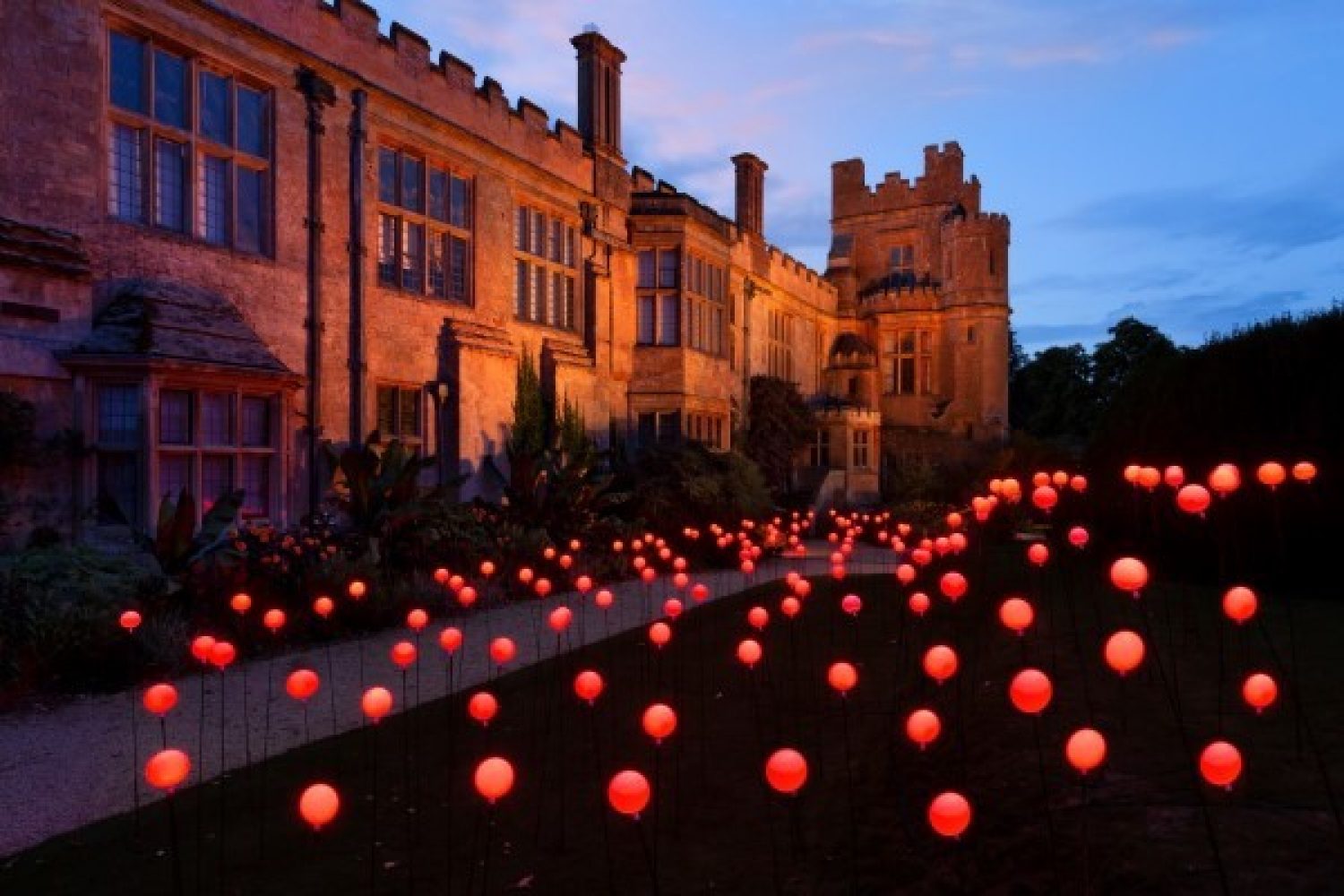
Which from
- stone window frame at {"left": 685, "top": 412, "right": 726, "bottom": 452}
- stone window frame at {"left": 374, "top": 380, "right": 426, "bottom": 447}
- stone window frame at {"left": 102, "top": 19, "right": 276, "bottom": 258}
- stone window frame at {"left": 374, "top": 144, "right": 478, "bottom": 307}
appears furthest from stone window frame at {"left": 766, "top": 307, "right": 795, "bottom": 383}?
stone window frame at {"left": 102, "top": 19, "right": 276, "bottom": 258}

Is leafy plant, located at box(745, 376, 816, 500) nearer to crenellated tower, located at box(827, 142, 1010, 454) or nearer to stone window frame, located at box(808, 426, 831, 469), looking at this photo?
stone window frame, located at box(808, 426, 831, 469)

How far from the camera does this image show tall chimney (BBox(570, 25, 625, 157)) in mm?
20828

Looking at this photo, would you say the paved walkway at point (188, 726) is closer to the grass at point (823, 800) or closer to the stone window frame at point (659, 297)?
the grass at point (823, 800)

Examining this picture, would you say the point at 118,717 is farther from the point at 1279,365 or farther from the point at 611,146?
the point at 611,146

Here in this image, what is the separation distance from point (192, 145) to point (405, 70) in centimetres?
467

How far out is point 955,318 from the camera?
3619 centimetres

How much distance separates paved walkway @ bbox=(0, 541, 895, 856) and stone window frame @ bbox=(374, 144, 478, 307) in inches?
289

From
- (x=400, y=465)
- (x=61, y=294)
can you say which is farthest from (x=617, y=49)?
(x=61, y=294)

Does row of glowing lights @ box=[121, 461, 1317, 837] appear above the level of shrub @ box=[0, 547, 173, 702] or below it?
above

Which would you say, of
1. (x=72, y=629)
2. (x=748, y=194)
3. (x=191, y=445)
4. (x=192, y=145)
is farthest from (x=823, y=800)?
(x=748, y=194)

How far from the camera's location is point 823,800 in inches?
190

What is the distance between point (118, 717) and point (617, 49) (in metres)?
18.2

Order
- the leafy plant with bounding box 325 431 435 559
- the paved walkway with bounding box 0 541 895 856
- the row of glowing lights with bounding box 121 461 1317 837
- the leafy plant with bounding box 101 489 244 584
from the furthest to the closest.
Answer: the leafy plant with bounding box 325 431 435 559
the leafy plant with bounding box 101 489 244 584
the paved walkway with bounding box 0 541 895 856
the row of glowing lights with bounding box 121 461 1317 837

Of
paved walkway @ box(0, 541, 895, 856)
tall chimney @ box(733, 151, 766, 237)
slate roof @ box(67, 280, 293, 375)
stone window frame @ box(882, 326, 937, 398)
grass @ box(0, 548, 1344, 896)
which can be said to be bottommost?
paved walkway @ box(0, 541, 895, 856)
